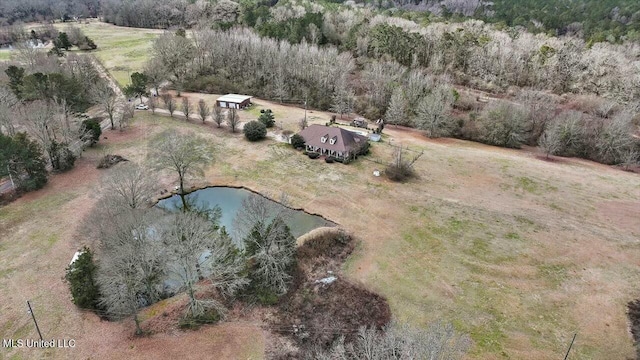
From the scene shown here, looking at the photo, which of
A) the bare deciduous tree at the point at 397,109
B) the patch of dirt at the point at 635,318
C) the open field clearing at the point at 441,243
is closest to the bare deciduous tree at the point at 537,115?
the open field clearing at the point at 441,243

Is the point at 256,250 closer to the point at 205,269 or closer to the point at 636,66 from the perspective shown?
the point at 205,269

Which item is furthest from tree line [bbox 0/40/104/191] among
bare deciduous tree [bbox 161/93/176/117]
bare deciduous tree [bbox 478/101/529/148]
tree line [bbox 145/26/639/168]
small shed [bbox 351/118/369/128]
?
bare deciduous tree [bbox 478/101/529/148]

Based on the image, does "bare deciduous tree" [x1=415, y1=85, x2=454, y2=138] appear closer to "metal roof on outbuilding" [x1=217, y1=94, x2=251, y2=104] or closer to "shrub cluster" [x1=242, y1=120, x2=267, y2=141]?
"shrub cluster" [x1=242, y1=120, x2=267, y2=141]

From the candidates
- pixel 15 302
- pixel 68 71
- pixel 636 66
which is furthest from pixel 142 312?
pixel 636 66

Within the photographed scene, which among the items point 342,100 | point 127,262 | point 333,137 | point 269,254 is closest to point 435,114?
point 342,100

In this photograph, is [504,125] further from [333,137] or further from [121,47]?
[121,47]

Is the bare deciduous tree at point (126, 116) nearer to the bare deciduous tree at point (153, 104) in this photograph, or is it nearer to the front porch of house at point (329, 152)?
the bare deciduous tree at point (153, 104)

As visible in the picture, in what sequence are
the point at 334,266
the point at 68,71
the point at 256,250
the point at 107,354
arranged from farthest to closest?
the point at 68,71
the point at 334,266
the point at 256,250
the point at 107,354
